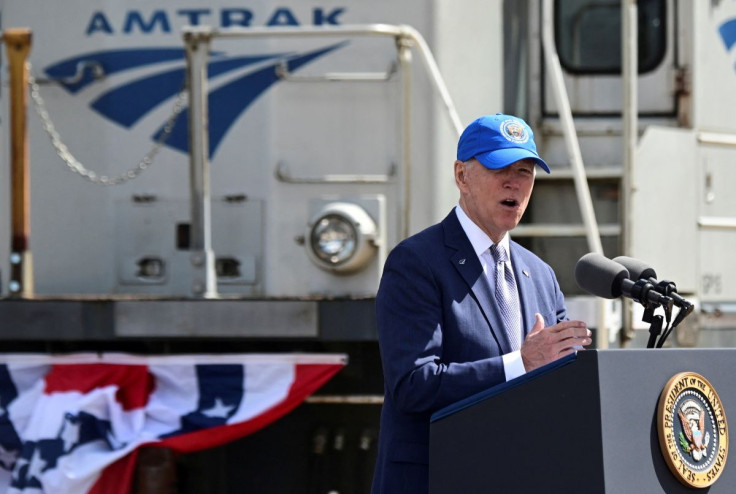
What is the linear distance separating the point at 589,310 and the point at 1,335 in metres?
2.11

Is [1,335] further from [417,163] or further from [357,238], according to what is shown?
[417,163]

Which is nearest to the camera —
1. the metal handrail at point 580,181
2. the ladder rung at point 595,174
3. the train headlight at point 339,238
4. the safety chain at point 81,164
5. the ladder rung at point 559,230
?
the metal handrail at point 580,181

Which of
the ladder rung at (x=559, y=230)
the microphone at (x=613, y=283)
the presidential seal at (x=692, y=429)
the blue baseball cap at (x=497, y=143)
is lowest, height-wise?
the presidential seal at (x=692, y=429)

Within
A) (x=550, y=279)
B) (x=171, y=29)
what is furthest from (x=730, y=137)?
(x=550, y=279)

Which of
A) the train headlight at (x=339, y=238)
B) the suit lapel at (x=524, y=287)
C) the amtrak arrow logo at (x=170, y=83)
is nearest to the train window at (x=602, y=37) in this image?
the amtrak arrow logo at (x=170, y=83)

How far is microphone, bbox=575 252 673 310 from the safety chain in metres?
2.52

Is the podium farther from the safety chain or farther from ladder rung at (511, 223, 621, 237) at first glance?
the safety chain

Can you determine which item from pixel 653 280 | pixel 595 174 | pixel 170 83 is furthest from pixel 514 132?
pixel 170 83

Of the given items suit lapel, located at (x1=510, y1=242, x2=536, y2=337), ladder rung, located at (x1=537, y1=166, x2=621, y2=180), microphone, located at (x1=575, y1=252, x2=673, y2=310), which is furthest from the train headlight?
microphone, located at (x1=575, y1=252, x2=673, y2=310)

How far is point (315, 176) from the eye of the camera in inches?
196

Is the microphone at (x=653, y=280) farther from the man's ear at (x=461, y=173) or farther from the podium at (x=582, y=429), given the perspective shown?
the man's ear at (x=461, y=173)

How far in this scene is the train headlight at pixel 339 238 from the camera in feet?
14.5

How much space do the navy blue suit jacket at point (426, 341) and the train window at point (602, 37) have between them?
3073 mm

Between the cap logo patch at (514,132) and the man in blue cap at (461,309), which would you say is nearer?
the man in blue cap at (461,309)
